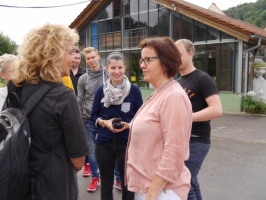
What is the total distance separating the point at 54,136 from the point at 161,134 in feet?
2.09

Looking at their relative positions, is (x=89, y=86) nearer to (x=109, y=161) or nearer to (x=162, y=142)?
(x=109, y=161)

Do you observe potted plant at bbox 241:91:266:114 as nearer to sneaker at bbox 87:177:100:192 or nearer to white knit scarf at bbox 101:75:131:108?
sneaker at bbox 87:177:100:192

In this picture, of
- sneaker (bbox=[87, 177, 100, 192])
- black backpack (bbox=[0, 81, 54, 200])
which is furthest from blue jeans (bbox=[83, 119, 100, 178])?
black backpack (bbox=[0, 81, 54, 200])

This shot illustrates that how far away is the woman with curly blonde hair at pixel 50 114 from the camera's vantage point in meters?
1.61

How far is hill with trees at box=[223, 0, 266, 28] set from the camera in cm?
4630

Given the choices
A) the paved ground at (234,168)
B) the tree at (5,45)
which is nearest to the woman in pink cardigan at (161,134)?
the paved ground at (234,168)

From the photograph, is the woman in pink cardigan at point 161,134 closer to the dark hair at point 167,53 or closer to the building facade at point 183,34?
the dark hair at point 167,53

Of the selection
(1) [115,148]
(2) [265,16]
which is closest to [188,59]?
(1) [115,148]

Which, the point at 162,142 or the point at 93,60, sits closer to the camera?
the point at 162,142

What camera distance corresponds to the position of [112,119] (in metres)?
2.99

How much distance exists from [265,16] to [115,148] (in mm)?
51524

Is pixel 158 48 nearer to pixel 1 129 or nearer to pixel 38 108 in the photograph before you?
pixel 38 108

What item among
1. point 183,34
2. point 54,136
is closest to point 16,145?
point 54,136

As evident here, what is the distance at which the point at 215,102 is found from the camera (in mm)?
2502
